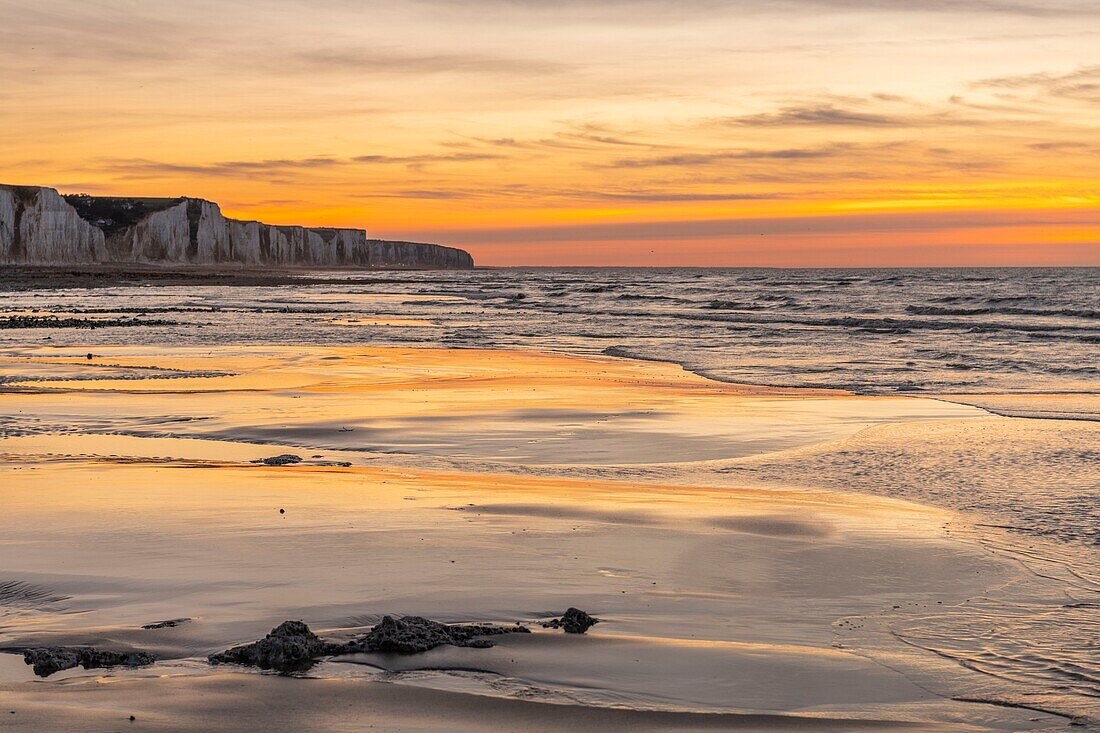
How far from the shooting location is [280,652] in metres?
4.48

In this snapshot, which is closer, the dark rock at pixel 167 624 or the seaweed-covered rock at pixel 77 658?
the seaweed-covered rock at pixel 77 658

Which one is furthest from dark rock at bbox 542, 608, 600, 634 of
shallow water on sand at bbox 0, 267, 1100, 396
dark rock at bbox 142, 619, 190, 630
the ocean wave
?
the ocean wave

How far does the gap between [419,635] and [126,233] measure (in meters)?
164

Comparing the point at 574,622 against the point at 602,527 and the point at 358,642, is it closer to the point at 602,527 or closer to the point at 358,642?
the point at 358,642

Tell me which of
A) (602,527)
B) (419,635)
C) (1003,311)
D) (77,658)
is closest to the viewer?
(77,658)

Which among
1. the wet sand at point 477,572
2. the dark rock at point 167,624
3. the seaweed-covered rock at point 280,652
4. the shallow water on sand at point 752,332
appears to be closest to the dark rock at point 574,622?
the wet sand at point 477,572

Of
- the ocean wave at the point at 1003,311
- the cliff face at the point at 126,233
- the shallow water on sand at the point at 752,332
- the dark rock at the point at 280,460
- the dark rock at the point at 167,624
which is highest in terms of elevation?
the cliff face at the point at 126,233

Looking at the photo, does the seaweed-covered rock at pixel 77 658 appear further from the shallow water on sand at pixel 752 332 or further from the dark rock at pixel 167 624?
the shallow water on sand at pixel 752 332

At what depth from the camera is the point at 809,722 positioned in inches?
158

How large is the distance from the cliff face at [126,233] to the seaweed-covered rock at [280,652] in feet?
449

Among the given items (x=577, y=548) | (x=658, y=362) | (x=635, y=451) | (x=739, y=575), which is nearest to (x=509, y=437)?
(x=635, y=451)

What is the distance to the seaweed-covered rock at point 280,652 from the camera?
446 cm

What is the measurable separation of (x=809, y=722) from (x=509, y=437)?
23.7 ft

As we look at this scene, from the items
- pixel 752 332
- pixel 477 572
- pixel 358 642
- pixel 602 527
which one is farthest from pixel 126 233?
pixel 358 642
